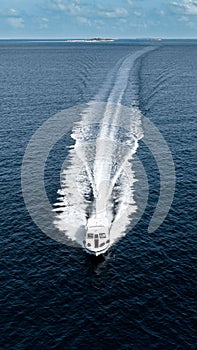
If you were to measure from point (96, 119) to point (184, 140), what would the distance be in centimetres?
3077

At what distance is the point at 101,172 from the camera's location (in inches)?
3570

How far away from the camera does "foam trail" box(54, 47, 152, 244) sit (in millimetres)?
74625

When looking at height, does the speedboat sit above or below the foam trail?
below

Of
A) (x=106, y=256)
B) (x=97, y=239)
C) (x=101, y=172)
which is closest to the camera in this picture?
(x=97, y=239)

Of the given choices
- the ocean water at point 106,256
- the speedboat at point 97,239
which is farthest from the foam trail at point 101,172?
the speedboat at point 97,239

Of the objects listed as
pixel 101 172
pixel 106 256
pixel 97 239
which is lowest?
pixel 106 256

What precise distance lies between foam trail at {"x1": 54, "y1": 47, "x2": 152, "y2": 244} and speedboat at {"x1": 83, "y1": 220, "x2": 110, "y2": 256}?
3304 millimetres

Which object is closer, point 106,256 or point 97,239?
point 97,239

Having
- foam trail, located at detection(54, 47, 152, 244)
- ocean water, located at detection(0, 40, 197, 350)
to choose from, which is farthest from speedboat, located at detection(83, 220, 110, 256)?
foam trail, located at detection(54, 47, 152, 244)

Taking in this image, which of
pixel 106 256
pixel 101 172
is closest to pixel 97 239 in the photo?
pixel 106 256

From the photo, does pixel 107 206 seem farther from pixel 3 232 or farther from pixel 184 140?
pixel 184 140

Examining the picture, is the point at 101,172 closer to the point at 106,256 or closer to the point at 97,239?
the point at 97,239

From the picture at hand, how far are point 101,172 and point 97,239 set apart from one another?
28378 millimetres

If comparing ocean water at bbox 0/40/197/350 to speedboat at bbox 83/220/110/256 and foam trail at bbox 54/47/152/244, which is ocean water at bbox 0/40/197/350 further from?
speedboat at bbox 83/220/110/256
